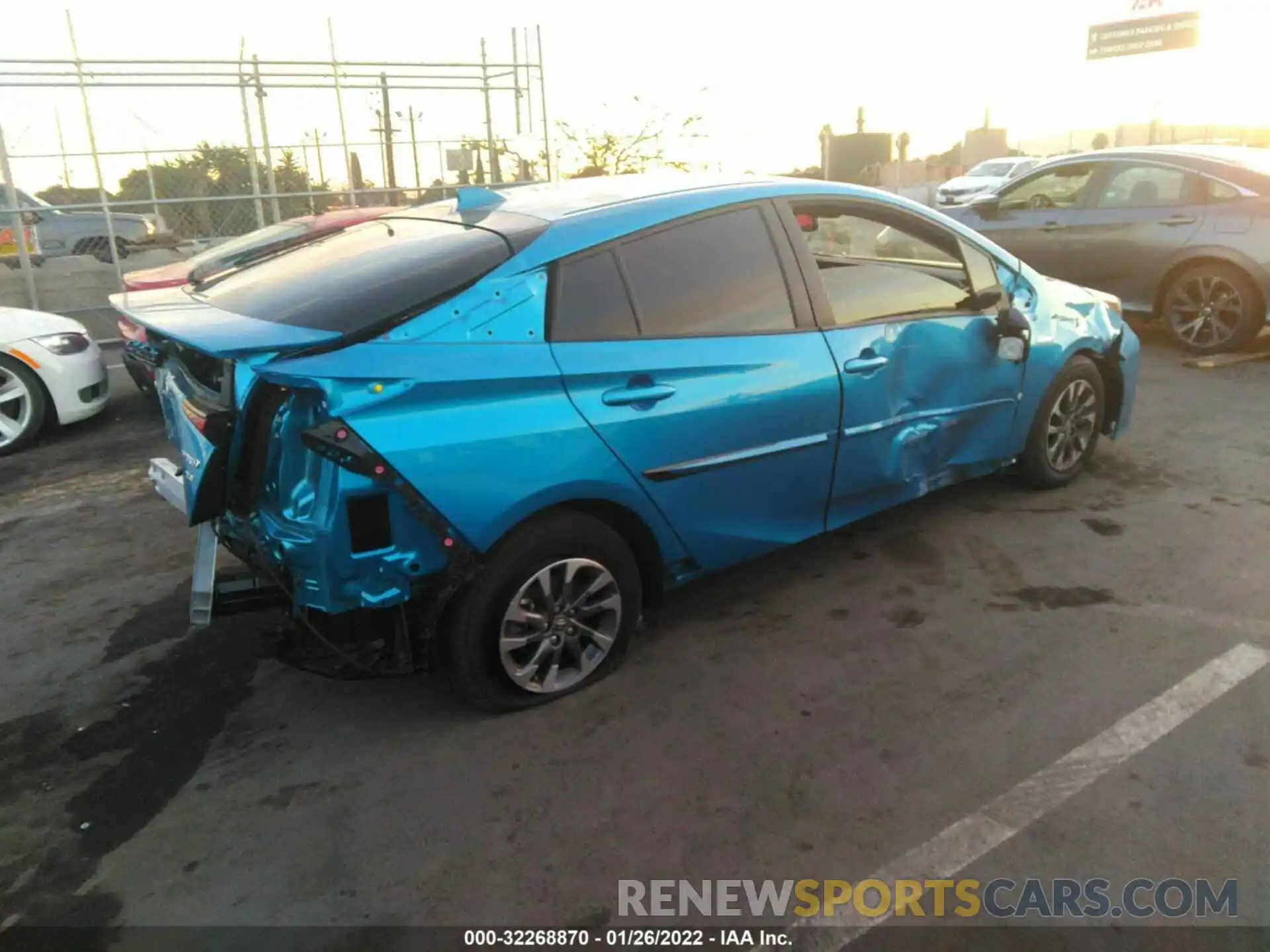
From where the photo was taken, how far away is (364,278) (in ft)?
10.2

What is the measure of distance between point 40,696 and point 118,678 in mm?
254

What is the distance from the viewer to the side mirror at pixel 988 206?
913 centimetres

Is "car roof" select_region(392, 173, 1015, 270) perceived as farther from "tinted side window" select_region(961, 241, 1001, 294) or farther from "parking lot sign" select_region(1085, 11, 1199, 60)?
"parking lot sign" select_region(1085, 11, 1199, 60)

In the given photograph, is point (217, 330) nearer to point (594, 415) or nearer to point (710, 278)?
point (594, 415)

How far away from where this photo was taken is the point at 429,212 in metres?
3.86

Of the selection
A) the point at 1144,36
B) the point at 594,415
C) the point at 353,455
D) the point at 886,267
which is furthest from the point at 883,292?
the point at 1144,36

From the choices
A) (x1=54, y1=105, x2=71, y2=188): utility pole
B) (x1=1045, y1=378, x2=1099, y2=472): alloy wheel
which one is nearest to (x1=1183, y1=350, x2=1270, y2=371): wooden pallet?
(x1=1045, y1=378, x2=1099, y2=472): alloy wheel

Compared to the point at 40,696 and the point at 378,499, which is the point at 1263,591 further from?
the point at 40,696

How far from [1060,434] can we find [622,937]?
3616 mm

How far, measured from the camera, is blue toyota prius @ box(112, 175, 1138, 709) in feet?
8.96

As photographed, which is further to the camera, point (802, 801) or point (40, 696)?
point (40, 696)

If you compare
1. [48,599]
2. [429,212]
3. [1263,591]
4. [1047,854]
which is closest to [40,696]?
[48,599]

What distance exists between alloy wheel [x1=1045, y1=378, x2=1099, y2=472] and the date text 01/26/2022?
130 inches

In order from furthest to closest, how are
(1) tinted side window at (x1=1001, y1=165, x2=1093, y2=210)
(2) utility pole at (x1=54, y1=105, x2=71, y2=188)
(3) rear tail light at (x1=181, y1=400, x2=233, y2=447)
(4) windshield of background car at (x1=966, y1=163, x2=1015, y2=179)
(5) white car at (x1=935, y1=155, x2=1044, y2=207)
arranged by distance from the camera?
(4) windshield of background car at (x1=966, y1=163, x2=1015, y2=179), (5) white car at (x1=935, y1=155, x2=1044, y2=207), (2) utility pole at (x1=54, y1=105, x2=71, y2=188), (1) tinted side window at (x1=1001, y1=165, x2=1093, y2=210), (3) rear tail light at (x1=181, y1=400, x2=233, y2=447)
